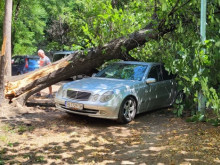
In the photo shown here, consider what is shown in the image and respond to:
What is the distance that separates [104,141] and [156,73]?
3286 millimetres

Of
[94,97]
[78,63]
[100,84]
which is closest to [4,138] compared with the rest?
[94,97]

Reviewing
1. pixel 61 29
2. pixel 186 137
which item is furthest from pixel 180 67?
pixel 61 29

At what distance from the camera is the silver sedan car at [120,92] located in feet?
22.5

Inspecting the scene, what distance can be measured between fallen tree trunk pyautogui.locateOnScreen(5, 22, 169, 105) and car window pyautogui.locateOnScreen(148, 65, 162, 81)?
3.45ft

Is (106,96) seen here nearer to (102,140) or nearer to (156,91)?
(102,140)

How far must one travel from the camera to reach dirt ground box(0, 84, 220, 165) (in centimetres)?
488

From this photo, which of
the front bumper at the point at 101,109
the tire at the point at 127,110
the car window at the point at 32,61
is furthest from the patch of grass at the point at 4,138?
the car window at the point at 32,61

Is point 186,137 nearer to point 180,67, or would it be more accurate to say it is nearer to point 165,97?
point 180,67

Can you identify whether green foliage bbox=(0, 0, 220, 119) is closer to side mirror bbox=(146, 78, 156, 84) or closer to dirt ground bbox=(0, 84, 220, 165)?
side mirror bbox=(146, 78, 156, 84)

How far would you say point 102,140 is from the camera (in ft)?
19.6

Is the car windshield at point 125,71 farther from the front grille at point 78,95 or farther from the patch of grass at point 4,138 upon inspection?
the patch of grass at point 4,138

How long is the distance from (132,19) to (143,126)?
4.63 meters

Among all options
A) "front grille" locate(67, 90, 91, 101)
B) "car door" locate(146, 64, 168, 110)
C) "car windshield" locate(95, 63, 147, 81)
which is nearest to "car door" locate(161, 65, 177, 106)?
"car door" locate(146, 64, 168, 110)

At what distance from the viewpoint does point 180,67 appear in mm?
6699
